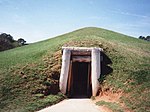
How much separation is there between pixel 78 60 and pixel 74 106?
3771mm

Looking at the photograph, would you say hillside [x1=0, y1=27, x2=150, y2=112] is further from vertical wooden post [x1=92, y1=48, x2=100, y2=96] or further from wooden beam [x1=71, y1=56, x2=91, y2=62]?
wooden beam [x1=71, y1=56, x2=91, y2=62]

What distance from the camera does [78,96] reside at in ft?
44.2

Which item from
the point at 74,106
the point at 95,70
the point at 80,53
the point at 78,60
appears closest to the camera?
the point at 74,106

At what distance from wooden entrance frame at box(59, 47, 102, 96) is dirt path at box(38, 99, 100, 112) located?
111cm

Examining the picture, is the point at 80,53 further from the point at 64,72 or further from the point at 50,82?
the point at 50,82

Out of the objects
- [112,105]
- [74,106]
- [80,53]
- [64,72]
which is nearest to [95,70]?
[80,53]

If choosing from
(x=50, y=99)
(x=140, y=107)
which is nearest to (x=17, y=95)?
(x=50, y=99)

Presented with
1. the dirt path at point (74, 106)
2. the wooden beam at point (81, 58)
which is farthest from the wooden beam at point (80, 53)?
the dirt path at point (74, 106)

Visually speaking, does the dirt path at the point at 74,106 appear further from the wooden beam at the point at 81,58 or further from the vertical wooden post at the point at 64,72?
the wooden beam at the point at 81,58

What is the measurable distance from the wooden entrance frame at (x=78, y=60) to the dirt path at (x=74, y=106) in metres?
1.11

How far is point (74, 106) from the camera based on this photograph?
11.0m

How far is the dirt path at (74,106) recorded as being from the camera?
404 inches

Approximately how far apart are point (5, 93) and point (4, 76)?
211 cm

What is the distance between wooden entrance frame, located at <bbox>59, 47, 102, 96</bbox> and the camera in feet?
42.9
